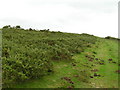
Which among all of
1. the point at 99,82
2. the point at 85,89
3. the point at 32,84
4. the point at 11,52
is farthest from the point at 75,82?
the point at 11,52

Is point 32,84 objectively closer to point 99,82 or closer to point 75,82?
point 75,82

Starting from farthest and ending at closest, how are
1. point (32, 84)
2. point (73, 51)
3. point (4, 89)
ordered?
1. point (73, 51)
2. point (32, 84)
3. point (4, 89)

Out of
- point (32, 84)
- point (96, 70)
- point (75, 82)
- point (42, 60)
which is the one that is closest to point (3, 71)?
point (32, 84)

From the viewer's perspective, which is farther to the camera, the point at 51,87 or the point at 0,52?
the point at 0,52

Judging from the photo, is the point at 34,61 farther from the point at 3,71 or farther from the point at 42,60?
the point at 3,71

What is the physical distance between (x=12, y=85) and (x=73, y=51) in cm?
1586

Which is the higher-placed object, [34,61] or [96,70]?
[34,61]

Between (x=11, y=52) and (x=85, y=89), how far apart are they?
8574mm

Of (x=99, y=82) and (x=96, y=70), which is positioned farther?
(x=96, y=70)

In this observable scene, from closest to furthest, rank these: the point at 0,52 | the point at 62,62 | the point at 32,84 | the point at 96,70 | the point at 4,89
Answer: the point at 4,89 → the point at 32,84 → the point at 0,52 → the point at 96,70 → the point at 62,62

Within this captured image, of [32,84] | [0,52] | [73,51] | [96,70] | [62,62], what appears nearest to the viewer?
[32,84]

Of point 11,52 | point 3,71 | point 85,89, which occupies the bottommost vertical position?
point 85,89

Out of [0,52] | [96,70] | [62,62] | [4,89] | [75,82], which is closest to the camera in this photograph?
[4,89]

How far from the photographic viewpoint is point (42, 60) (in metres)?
17.0
